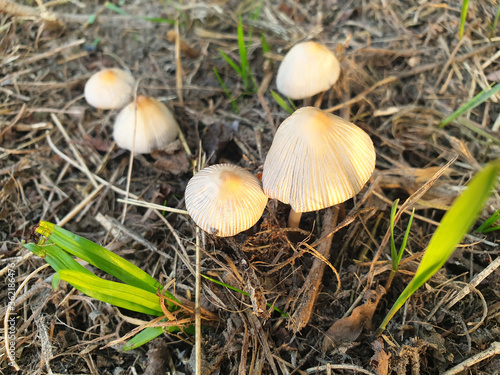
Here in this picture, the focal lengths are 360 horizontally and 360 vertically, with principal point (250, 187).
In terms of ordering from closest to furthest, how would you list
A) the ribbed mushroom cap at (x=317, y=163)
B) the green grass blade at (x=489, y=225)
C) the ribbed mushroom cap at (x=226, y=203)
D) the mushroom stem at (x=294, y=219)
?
the ribbed mushroom cap at (x=317, y=163)
the ribbed mushroom cap at (x=226, y=203)
the green grass blade at (x=489, y=225)
the mushroom stem at (x=294, y=219)

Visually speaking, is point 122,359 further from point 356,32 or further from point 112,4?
point 112,4

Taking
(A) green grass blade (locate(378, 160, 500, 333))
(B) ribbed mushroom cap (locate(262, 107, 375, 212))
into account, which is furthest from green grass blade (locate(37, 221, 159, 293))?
(A) green grass blade (locate(378, 160, 500, 333))

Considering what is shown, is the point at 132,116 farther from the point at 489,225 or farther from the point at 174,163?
the point at 489,225

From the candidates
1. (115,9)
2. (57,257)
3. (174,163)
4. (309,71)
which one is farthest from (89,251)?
(115,9)

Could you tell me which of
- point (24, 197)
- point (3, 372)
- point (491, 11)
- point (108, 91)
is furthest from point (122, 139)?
point (491, 11)

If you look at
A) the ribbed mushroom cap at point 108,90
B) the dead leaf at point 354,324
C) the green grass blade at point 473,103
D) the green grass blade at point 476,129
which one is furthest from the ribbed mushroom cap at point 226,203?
the green grass blade at point 476,129

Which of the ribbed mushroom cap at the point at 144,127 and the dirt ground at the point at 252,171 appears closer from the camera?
the dirt ground at the point at 252,171

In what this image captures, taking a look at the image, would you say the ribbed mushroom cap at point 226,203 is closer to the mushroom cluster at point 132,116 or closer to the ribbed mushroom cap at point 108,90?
the mushroom cluster at point 132,116
